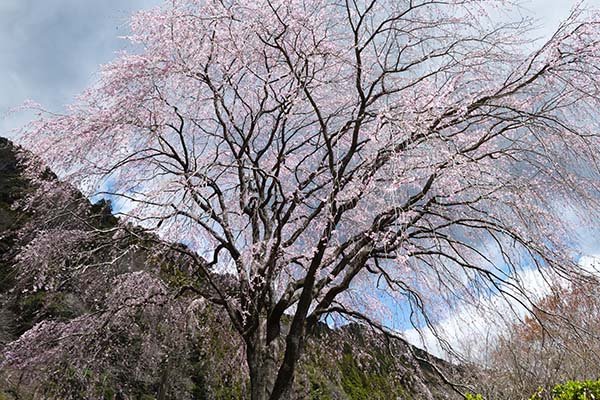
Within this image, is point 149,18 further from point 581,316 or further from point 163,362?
point 581,316

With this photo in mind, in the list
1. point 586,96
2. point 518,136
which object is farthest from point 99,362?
point 586,96

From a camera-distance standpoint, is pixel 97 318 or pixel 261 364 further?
pixel 97 318

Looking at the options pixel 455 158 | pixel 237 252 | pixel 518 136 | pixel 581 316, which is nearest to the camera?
pixel 455 158

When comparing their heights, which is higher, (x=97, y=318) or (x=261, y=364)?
(x=97, y=318)

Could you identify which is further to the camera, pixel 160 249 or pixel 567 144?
pixel 160 249

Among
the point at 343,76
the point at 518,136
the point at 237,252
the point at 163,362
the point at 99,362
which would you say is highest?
the point at 343,76

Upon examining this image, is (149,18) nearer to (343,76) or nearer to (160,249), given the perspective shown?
(343,76)

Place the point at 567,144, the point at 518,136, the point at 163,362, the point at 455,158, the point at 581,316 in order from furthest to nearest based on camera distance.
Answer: the point at 581,316, the point at 163,362, the point at 518,136, the point at 567,144, the point at 455,158

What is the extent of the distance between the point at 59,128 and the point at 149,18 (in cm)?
179

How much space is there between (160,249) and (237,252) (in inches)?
37.9

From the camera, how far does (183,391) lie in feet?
26.1

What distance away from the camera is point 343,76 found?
5801 millimetres

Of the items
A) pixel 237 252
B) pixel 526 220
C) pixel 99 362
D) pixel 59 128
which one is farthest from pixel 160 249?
pixel 526 220

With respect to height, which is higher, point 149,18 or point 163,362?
point 149,18
